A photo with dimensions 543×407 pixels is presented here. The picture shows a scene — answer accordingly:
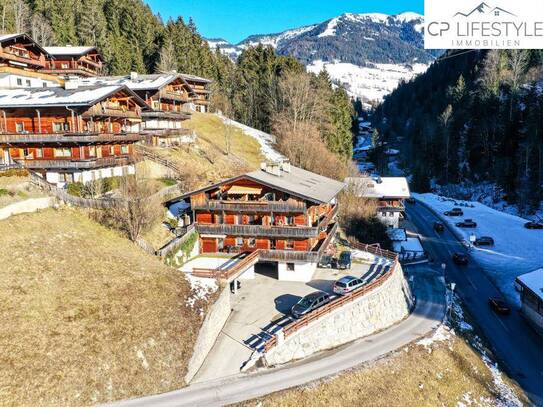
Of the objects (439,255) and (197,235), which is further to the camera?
(439,255)

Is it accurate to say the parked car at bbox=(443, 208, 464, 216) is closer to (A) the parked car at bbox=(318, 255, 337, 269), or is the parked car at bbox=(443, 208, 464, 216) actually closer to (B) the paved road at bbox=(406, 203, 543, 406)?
(B) the paved road at bbox=(406, 203, 543, 406)

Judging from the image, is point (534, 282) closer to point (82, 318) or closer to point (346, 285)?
point (346, 285)

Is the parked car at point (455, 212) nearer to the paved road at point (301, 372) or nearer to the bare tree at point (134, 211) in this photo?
the paved road at point (301, 372)

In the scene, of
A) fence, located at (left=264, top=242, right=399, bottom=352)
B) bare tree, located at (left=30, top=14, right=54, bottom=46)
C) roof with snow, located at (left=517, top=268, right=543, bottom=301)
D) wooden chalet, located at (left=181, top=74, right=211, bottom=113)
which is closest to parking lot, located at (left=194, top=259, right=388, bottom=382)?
fence, located at (left=264, top=242, right=399, bottom=352)

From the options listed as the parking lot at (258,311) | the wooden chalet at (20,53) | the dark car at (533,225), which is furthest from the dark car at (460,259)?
the wooden chalet at (20,53)

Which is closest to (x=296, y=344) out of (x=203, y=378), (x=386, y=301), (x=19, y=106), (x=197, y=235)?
(x=203, y=378)

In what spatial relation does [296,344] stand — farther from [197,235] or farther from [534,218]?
[534,218]
